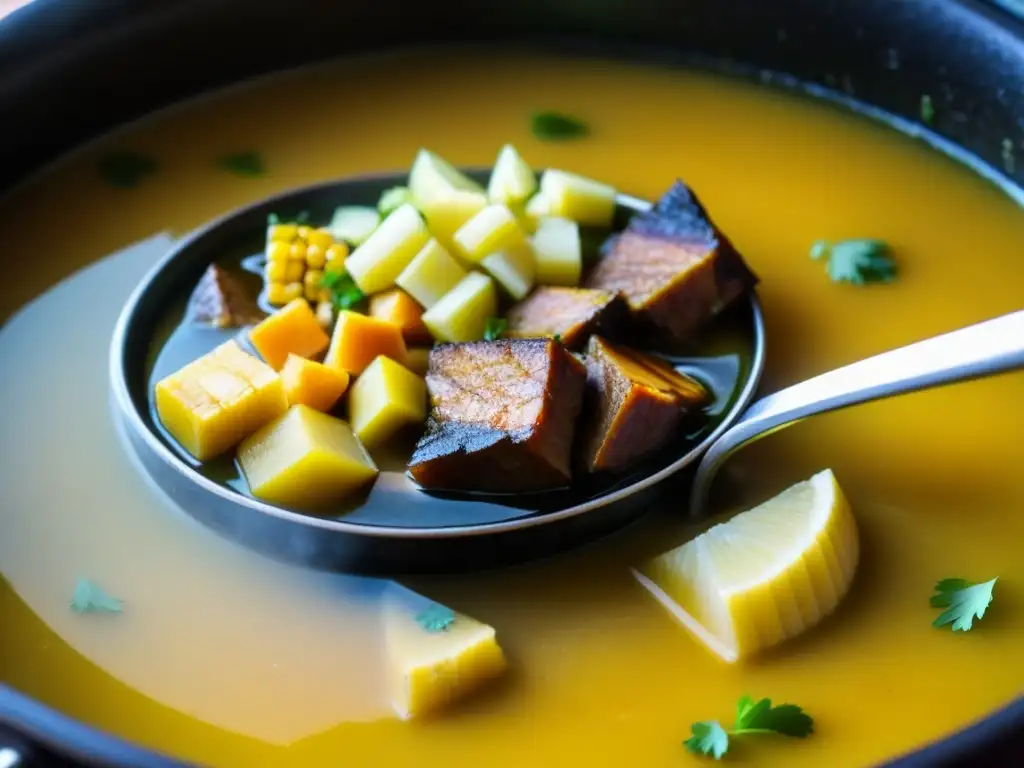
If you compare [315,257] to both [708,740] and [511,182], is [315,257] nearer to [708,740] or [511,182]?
[511,182]

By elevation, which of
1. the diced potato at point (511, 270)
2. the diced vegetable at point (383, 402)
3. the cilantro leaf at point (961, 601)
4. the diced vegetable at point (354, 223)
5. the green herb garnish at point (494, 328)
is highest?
the diced potato at point (511, 270)

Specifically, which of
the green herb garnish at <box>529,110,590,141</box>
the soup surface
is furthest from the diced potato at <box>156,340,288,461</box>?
the green herb garnish at <box>529,110,590,141</box>

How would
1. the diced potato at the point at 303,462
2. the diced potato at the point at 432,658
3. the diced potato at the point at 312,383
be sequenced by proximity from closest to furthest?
the diced potato at the point at 432,658 → the diced potato at the point at 303,462 → the diced potato at the point at 312,383

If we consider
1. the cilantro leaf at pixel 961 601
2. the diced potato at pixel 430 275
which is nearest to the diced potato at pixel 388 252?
the diced potato at pixel 430 275

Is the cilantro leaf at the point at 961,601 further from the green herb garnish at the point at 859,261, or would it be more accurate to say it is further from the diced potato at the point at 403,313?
the diced potato at the point at 403,313

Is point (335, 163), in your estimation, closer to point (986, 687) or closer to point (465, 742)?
point (465, 742)

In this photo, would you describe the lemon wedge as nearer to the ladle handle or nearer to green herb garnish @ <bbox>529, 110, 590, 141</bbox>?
the ladle handle

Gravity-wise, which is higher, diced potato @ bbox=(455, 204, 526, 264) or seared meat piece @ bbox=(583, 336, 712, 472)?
diced potato @ bbox=(455, 204, 526, 264)
